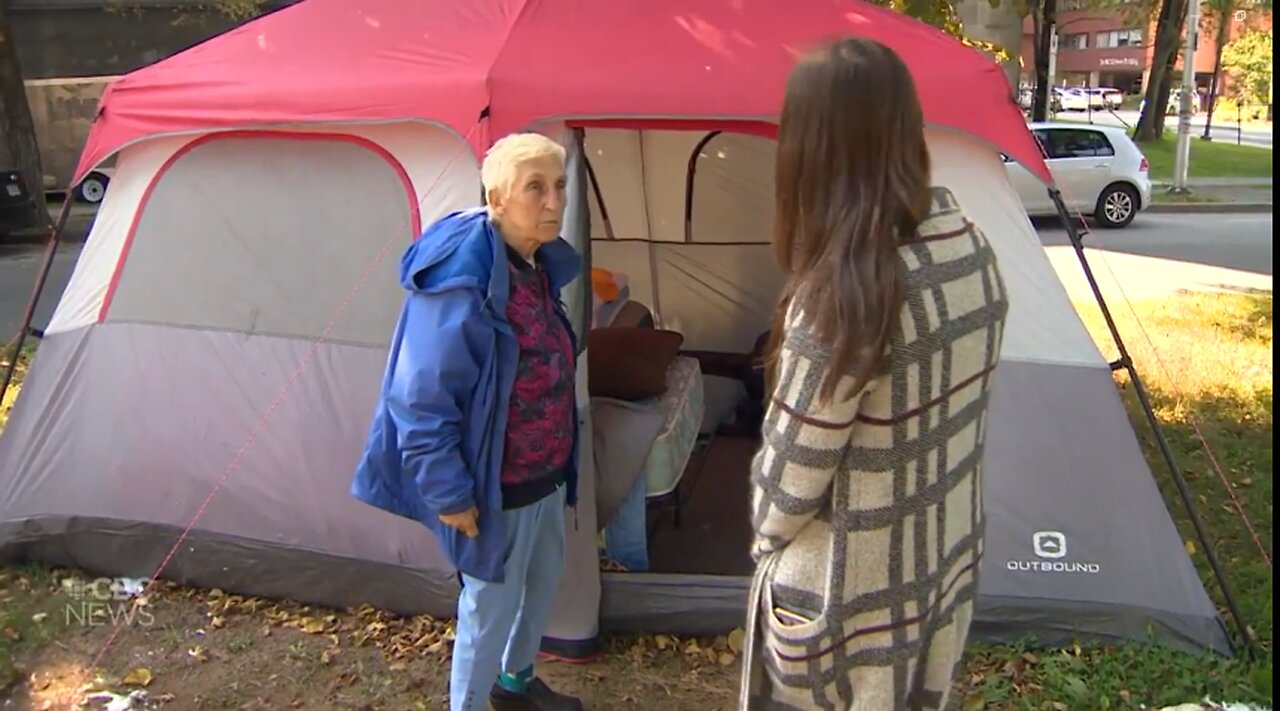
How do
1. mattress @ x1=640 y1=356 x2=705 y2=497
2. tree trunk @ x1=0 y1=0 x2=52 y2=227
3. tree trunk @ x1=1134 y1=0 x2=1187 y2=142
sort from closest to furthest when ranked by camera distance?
1. mattress @ x1=640 y1=356 x2=705 y2=497
2. tree trunk @ x1=0 y1=0 x2=52 y2=227
3. tree trunk @ x1=1134 y1=0 x2=1187 y2=142

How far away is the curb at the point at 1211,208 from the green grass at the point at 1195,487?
6.94 meters

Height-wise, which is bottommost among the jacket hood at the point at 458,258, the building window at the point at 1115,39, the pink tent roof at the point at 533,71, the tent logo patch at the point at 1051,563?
the tent logo patch at the point at 1051,563

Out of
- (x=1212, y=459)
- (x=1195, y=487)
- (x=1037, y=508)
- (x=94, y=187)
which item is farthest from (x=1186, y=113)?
(x=94, y=187)

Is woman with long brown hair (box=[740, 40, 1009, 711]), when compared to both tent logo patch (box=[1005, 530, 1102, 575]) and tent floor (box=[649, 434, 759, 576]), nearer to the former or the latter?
tent logo patch (box=[1005, 530, 1102, 575])

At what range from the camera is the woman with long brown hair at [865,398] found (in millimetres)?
1582

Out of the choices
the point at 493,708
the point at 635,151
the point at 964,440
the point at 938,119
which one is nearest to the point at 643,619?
the point at 493,708

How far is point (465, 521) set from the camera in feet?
8.48

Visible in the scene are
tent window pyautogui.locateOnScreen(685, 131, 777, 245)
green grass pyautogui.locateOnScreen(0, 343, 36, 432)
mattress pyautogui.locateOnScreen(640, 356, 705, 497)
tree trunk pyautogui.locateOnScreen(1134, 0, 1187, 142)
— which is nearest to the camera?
mattress pyautogui.locateOnScreen(640, 356, 705, 497)

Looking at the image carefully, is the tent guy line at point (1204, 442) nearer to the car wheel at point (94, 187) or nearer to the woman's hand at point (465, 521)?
the woman's hand at point (465, 521)

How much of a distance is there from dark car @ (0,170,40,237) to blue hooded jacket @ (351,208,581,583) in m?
11.7

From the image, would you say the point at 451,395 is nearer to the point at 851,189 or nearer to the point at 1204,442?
the point at 851,189

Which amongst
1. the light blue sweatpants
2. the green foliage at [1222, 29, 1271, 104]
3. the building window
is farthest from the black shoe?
the building window

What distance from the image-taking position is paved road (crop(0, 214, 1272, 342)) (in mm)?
9312

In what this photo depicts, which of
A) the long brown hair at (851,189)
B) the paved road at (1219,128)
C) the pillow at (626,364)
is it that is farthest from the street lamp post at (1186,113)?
the long brown hair at (851,189)
